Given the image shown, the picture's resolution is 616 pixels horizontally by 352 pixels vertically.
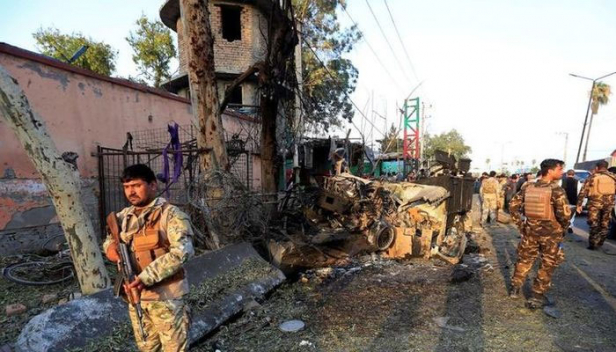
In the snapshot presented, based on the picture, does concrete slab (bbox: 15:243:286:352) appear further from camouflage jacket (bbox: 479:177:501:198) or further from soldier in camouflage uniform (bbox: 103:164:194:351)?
camouflage jacket (bbox: 479:177:501:198)

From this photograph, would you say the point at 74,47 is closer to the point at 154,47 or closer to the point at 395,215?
the point at 154,47

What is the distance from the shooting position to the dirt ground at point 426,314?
3.51 m

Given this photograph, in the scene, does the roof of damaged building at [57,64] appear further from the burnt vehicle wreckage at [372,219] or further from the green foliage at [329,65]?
the green foliage at [329,65]

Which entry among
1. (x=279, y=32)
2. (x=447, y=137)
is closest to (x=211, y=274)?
(x=279, y=32)

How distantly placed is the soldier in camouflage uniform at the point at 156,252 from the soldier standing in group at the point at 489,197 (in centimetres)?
1086

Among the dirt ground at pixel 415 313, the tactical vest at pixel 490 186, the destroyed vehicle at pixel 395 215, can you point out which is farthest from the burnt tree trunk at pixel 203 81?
the tactical vest at pixel 490 186

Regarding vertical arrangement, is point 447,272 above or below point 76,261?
below

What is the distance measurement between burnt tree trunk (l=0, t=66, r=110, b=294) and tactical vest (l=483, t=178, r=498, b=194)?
10653 mm

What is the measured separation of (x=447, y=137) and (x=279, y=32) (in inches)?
2412

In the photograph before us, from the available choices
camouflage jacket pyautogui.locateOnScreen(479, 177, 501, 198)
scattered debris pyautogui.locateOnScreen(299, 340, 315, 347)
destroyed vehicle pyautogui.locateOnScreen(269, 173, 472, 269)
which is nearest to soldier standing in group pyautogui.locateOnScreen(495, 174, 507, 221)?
camouflage jacket pyautogui.locateOnScreen(479, 177, 501, 198)

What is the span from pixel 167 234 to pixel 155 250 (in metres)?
0.12

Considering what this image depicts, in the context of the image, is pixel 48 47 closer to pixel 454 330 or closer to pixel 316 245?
pixel 316 245

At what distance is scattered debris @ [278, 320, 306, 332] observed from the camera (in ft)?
12.6

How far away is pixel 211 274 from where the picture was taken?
4.52 m
